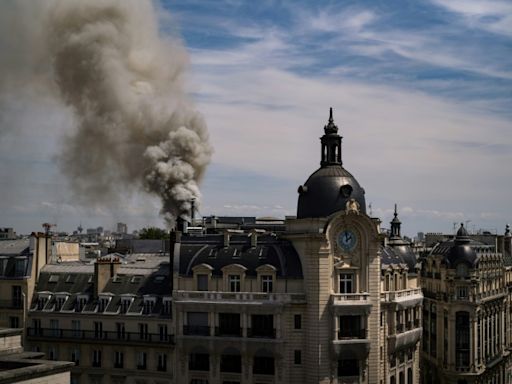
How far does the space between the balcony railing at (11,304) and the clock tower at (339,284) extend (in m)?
25.7

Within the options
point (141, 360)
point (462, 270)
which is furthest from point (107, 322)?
point (462, 270)

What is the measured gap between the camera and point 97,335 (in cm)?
6906

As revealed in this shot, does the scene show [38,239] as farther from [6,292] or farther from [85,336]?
[85,336]

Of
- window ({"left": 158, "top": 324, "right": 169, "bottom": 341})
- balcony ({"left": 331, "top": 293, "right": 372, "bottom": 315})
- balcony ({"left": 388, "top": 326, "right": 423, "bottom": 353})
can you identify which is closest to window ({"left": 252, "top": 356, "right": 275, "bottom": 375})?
balcony ({"left": 331, "top": 293, "right": 372, "bottom": 315})

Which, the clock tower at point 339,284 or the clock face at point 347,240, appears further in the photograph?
the clock face at point 347,240

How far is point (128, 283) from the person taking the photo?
71.1 meters

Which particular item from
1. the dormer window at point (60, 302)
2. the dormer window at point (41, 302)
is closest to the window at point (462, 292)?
the dormer window at point (60, 302)

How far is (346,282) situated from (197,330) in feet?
43.0

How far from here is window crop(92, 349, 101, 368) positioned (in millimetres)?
68625

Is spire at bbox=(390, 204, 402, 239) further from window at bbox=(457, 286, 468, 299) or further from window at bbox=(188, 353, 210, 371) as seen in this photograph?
window at bbox=(188, 353, 210, 371)

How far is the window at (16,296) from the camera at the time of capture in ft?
236

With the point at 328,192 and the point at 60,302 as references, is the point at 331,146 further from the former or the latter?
the point at 60,302

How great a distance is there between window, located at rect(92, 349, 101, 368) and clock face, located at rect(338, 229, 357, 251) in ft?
75.9

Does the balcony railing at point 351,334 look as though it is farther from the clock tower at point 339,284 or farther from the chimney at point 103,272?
the chimney at point 103,272
